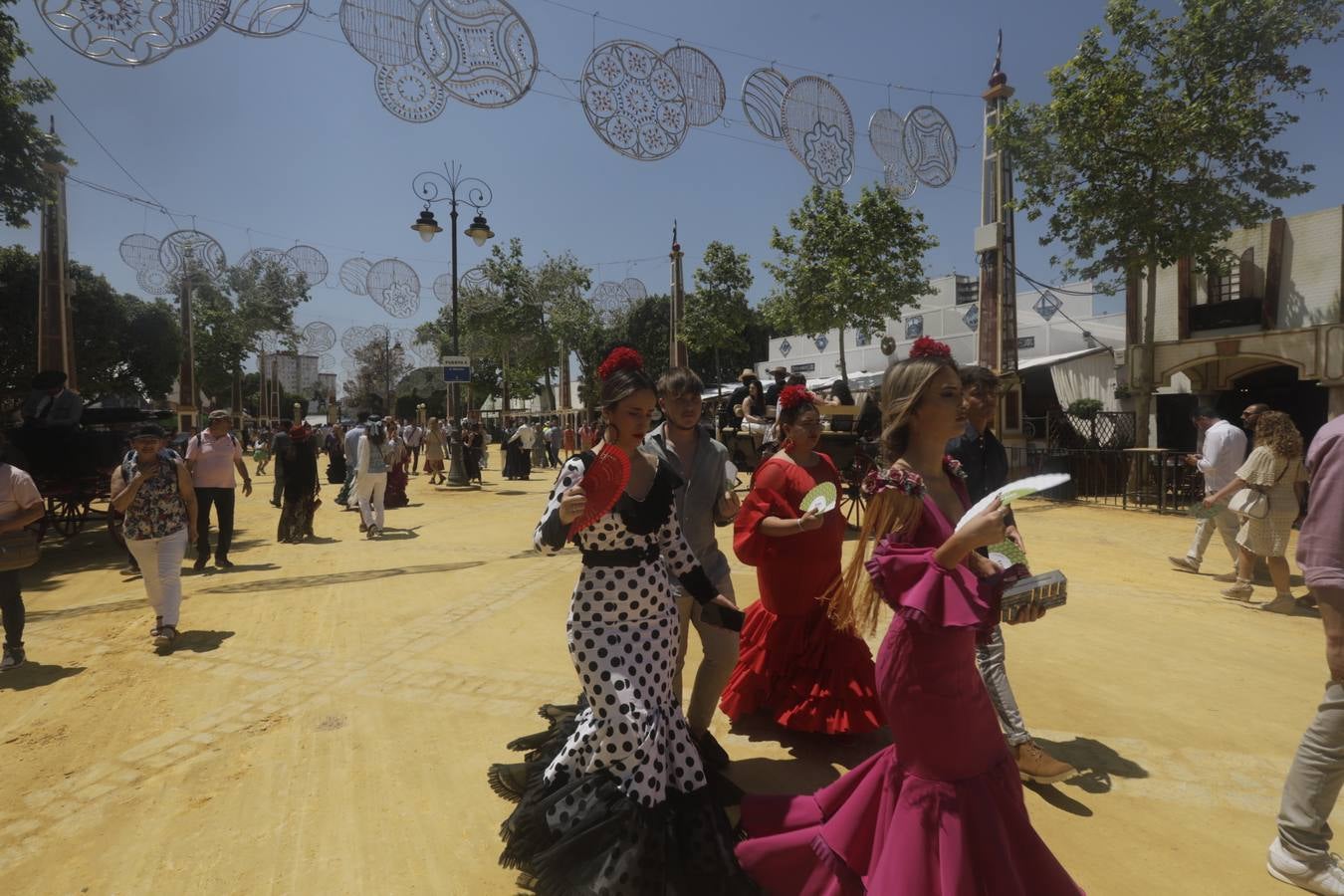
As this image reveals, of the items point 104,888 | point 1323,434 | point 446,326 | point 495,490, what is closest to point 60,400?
point 495,490

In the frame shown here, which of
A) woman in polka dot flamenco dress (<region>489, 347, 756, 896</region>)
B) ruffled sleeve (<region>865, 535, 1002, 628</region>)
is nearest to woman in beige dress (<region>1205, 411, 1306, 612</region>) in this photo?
ruffled sleeve (<region>865, 535, 1002, 628</region>)

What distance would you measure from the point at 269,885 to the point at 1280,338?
2088cm

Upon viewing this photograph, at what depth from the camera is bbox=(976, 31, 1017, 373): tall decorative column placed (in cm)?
1725

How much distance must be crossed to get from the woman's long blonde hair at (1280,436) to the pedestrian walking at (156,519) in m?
9.58

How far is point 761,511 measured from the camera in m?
3.69

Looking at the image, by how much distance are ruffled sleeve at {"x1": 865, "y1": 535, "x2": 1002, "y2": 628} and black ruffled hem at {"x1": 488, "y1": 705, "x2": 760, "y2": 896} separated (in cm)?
97

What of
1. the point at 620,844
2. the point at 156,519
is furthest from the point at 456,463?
the point at 620,844

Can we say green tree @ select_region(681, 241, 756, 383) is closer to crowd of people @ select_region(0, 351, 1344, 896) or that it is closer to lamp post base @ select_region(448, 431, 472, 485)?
lamp post base @ select_region(448, 431, 472, 485)

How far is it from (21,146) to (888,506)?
14.9m

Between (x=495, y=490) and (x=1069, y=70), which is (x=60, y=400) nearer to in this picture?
(x=495, y=490)

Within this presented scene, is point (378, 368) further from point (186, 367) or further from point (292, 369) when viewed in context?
point (186, 367)

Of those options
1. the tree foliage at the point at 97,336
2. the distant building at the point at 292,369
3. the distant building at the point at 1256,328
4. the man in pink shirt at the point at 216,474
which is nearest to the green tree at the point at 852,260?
the distant building at the point at 1256,328

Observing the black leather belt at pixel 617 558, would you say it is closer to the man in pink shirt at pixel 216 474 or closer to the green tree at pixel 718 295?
the man in pink shirt at pixel 216 474

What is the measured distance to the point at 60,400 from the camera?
1003 cm
